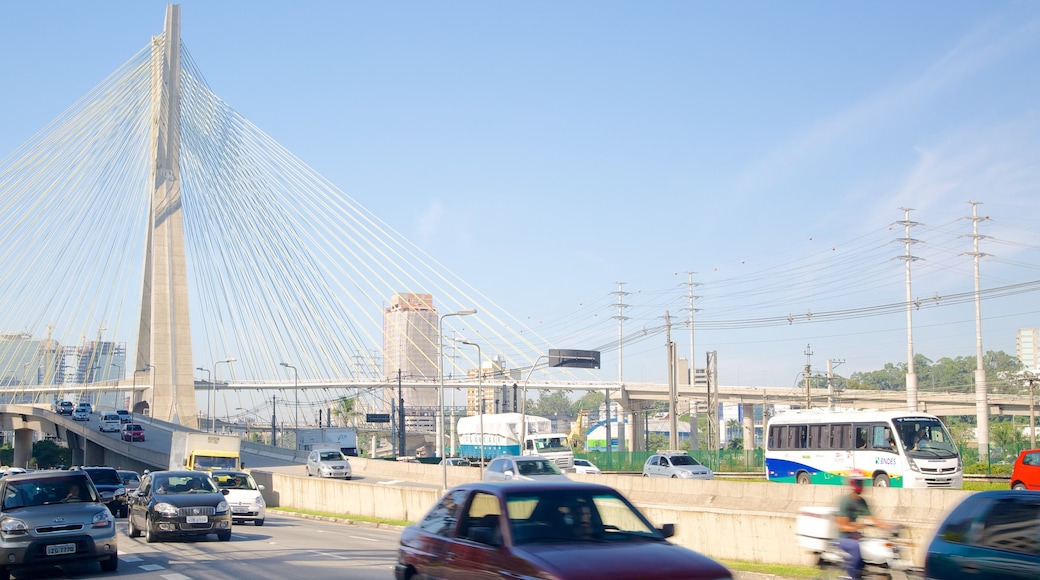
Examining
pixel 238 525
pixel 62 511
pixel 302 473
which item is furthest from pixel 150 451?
pixel 62 511

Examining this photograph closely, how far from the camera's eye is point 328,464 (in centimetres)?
5434

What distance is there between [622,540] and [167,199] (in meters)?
69.3

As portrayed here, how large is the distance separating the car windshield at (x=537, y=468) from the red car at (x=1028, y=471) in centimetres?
1382

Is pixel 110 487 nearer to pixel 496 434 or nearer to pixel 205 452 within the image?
pixel 205 452

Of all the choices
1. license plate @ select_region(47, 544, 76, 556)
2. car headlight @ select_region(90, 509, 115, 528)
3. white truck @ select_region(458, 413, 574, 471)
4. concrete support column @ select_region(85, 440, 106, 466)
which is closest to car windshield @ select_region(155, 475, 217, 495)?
car headlight @ select_region(90, 509, 115, 528)

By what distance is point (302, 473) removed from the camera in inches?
2446

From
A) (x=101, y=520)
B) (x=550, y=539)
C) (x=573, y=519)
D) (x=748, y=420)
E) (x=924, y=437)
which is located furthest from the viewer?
(x=748, y=420)

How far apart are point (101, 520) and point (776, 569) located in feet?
36.9

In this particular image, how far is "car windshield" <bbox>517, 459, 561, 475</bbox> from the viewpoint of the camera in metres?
30.7

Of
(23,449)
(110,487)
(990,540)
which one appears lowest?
(23,449)

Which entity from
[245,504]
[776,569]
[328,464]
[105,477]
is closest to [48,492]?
[245,504]

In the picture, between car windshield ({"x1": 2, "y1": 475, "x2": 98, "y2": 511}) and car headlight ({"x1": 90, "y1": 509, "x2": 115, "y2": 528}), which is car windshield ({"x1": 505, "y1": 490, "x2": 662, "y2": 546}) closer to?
car headlight ({"x1": 90, "y1": 509, "x2": 115, "y2": 528})

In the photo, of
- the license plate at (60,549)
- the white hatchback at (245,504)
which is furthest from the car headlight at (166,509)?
the white hatchback at (245,504)

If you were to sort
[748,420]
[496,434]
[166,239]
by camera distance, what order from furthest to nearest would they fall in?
[748,420]
[496,434]
[166,239]
